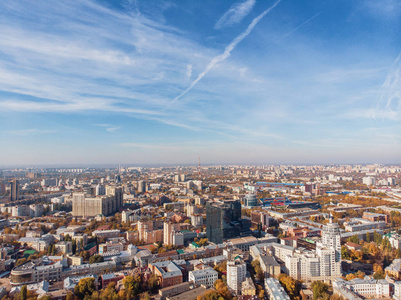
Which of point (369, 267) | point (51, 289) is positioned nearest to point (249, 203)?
point (369, 267)

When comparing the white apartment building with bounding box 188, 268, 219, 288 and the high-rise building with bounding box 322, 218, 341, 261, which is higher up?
the high-rise building with bounding box 322, 218, 341, 261

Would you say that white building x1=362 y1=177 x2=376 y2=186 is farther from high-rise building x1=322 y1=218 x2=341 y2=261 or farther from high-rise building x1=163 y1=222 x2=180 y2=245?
high-rise building x1=163 y1=222 x2=180 y2=245

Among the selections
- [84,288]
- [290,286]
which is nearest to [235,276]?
[290,286]

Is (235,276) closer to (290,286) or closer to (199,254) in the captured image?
(290,286)

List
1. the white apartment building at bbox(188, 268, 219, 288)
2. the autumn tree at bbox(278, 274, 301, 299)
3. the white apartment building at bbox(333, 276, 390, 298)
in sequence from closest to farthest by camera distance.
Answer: the white apartment building at bbox(333, 276, 390, 298) → the autumn tree at bbox(278, 274, 301, 299) → the white apartment building at bbox(188, 268, 219, 288)

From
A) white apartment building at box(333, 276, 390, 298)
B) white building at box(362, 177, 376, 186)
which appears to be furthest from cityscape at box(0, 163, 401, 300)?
white building at box(362, 177, 376, 186)

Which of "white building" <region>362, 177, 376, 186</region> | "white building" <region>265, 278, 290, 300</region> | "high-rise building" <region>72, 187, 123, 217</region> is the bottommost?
"white building" <region>265, 278, 290, 300</region>
